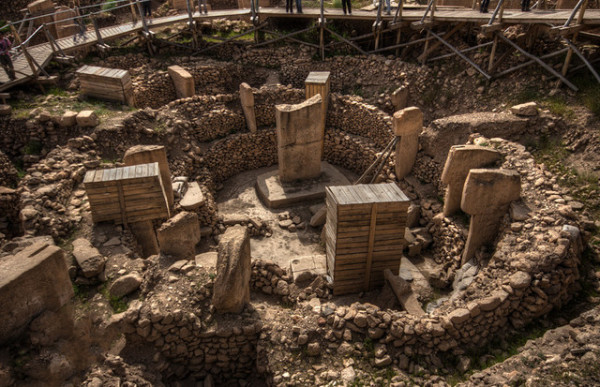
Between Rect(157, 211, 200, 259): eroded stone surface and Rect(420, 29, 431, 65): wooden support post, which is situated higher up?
Rect(420, 29, 431, 65): wooden support post

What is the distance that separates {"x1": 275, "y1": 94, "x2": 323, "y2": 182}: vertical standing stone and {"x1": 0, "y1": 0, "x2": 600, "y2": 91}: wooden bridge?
4540mm

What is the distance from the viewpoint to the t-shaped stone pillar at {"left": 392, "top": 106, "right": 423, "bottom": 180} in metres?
9.46

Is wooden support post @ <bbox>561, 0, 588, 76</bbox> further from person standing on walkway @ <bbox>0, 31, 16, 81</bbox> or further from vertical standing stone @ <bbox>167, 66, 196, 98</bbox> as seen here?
person standing on walkway @ <bbox>0, 31, 16, 81</bbox>

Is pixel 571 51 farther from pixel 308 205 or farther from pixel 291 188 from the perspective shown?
pixel 291 188

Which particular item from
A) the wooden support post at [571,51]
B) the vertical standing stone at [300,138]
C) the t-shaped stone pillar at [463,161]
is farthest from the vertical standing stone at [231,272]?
the wooden support post at [571,51]

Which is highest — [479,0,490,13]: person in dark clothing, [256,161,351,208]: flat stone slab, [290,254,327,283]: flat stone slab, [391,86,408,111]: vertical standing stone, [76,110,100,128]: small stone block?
[479,0,490,13]: person in dark clothing

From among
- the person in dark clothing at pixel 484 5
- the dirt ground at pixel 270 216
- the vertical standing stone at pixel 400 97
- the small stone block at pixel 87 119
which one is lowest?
the dirt ground at pixel 270 216

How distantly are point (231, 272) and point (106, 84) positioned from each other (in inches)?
313

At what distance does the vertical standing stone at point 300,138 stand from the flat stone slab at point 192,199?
99.7 inches

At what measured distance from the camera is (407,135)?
32.0 feet

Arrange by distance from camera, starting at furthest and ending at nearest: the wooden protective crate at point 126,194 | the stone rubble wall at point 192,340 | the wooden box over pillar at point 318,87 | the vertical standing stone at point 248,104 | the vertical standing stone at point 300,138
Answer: the vertical standing stone at point 248,104, the wooden box over pillar at point 318,87, the vertical standing stone at point 300,138, the wooden protective crate at point 126,194, the stone rubble wall at point 192,340

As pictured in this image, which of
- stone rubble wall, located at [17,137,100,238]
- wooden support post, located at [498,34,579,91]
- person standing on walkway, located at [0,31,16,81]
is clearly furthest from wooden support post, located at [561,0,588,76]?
person standing on walkway, located at [0,31,16,81]

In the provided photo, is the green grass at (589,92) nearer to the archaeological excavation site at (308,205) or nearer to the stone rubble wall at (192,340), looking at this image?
the archaeological excavation site at (308,205)

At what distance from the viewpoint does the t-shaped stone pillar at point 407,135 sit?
31.0ft
